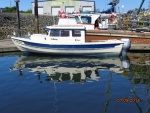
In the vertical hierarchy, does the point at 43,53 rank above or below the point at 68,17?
below

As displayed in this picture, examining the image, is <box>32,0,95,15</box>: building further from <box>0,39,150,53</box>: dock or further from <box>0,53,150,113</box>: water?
<box>0,53,150,113</box>: water

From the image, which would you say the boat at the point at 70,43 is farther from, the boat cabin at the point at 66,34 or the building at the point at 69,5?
the building at the point at 69,5

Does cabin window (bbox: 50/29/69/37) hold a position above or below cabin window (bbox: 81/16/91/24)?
below

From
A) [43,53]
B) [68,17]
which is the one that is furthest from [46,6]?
[43,53]

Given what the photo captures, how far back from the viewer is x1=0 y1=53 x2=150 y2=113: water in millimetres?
8938

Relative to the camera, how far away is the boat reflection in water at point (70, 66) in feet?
44.5

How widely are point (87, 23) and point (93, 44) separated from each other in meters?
4.06

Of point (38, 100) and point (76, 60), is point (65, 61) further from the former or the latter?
point (38, 100)

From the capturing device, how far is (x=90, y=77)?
13.3m

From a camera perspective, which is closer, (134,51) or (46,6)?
(134,51)

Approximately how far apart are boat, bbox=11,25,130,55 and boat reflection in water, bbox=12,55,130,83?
1.72 feet
